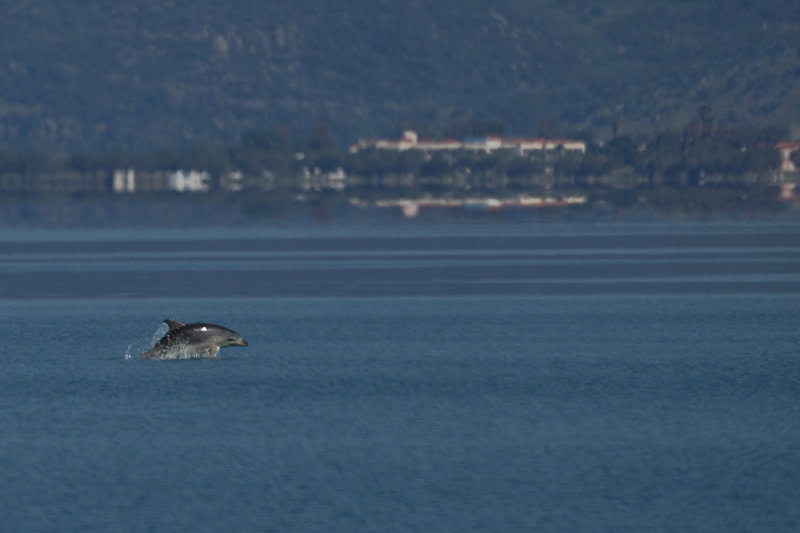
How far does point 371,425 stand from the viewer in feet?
141

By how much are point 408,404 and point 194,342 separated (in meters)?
12.1

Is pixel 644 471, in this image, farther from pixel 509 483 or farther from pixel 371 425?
pixel 371 425

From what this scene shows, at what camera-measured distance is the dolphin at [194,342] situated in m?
55.2

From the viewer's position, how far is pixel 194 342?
2189 inches

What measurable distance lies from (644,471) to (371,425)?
27.6ft

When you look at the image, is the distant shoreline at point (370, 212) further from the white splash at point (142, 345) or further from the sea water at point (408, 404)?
the white splash at point (142, 345)

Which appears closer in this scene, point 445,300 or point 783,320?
point 783,320

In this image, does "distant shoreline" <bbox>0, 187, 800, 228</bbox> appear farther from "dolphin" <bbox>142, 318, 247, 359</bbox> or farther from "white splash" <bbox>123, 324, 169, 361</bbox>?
"dolphin" <bbox>142, 318, 247, 359</bbox>

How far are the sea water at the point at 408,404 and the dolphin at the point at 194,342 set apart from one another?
2.52 ft

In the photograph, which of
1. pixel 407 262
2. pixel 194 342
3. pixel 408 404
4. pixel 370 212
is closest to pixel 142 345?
pixel 194 342

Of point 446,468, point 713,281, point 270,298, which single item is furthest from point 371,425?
point 713,281

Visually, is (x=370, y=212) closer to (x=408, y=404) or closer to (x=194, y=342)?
(x=194, y=342)

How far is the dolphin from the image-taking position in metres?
55.2

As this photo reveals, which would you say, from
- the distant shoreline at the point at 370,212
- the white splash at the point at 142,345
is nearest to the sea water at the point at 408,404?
the white splash at the point at 142,345
